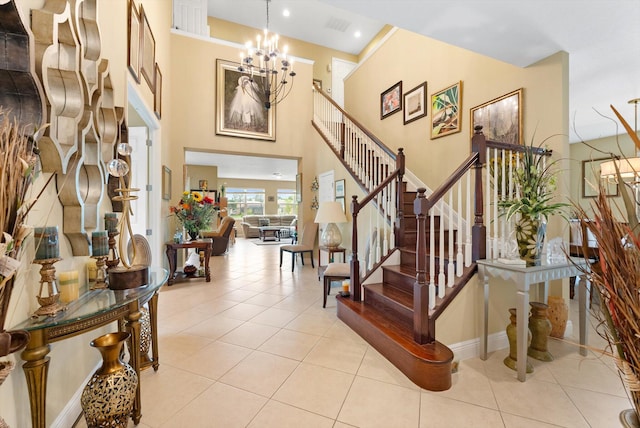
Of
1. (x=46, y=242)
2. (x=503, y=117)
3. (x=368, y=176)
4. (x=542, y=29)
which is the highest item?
(x=542, y=29)

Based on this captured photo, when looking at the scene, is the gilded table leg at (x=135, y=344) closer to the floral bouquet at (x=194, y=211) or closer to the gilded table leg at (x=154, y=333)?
the gilded table leg at (x=154, y=333)

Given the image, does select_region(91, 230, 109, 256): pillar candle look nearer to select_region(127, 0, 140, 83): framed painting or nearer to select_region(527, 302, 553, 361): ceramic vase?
select_region(127, 0, 140, 83): framed painting

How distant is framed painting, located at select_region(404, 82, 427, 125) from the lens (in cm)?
438

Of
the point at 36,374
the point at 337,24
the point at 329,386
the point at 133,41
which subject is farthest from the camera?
the point at 337,24

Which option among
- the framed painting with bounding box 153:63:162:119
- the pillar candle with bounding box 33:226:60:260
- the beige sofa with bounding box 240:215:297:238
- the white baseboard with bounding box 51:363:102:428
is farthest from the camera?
the beige sofa with bounding box 240:215:297:238

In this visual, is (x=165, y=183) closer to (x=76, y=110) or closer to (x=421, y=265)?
(x=76, y=110)

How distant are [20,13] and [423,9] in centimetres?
240

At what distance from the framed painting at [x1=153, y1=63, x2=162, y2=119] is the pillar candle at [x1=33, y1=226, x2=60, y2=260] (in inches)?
128

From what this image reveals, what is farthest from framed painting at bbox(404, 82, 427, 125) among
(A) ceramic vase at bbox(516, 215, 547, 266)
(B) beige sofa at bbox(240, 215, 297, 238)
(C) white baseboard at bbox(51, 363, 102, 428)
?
(B) beige sofa at bbox(240, 215, 297, 238)

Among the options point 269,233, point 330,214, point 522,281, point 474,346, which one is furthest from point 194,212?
point 269,233

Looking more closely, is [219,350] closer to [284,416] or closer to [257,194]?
[284,416]

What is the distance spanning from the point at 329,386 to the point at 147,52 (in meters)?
4.10

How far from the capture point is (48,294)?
4.11ft

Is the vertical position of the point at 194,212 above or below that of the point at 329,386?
above
